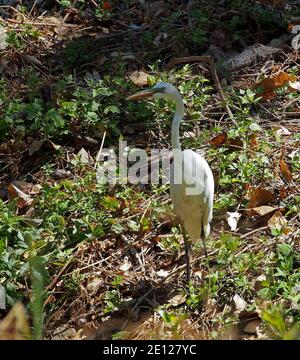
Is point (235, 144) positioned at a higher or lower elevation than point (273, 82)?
lower

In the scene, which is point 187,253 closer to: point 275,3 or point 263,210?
point 263,210

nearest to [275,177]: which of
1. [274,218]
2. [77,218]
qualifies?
[274,218]

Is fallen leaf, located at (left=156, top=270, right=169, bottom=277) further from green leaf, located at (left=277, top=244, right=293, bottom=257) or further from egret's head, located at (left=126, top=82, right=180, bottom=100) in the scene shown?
egret's head, located at (left=126, top=82, right=180, bottom=100)

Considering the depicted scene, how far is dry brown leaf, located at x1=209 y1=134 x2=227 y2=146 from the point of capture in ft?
17.1

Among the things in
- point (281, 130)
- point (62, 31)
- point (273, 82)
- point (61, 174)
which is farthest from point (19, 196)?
point (62, 31)

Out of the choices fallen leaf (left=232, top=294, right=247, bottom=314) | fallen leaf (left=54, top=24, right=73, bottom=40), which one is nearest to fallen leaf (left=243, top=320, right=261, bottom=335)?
fallen leaf (left=232, top=294, right=247, bottom=314)

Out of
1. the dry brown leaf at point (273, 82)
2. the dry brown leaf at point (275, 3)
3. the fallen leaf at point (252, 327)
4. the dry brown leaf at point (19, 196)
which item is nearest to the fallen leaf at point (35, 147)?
the dry brown leaf at point (19, 196)

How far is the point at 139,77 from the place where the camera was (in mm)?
5996

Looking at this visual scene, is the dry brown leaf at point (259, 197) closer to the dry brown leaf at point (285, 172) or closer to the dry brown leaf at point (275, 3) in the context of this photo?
the dry brown leaf at point (285, 172)

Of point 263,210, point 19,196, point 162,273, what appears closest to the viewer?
point 162,273

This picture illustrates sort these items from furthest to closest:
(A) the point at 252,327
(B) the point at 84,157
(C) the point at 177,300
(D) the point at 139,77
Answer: (D) the point at 139,77, (B) the point at 84,157, (C) the point at 177,300, (A) the point at 252,327

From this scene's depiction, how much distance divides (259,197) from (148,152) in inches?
40.5

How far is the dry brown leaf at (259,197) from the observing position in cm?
470

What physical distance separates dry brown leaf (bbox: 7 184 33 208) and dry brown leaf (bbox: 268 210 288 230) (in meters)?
1.60
